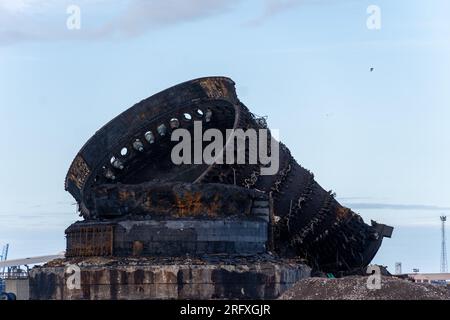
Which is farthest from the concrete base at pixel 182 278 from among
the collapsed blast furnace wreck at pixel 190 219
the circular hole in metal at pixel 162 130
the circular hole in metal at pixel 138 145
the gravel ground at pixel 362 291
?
the gravel ground at pixel 362 291

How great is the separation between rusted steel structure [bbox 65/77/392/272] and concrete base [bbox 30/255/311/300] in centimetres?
197

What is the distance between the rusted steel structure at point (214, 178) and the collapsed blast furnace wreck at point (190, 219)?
41 mm

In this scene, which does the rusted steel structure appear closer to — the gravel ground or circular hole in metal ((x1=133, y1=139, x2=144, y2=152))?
circular hole in metal ((x1=133, y1=139, x2=144, y2=152))

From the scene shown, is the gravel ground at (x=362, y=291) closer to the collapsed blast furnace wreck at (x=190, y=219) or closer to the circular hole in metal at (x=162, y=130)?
the collapsed blast furnace wreck at (x=190, y=219)

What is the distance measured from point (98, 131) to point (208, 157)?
4.92 meters

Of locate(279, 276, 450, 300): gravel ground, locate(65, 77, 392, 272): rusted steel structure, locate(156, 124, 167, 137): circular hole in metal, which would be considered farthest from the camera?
locate(156, 124, 167, 137): circular hole in metal

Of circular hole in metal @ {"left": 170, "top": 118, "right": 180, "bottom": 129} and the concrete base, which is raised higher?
circular hole in metal @ {"left": 170, "top": 118, "right": 180, "bottom": 129}

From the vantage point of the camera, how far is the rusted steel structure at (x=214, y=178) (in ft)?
152

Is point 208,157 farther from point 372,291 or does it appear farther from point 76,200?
point 372,291

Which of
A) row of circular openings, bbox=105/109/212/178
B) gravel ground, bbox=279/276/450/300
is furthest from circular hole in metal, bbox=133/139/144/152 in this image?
gravel ground, bbox=279/276/450/300

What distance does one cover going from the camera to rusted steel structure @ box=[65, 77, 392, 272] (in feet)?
152

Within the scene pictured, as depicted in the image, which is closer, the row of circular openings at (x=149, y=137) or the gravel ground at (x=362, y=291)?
the gravel ground at (x=362, y=291)

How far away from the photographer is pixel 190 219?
44094mm
